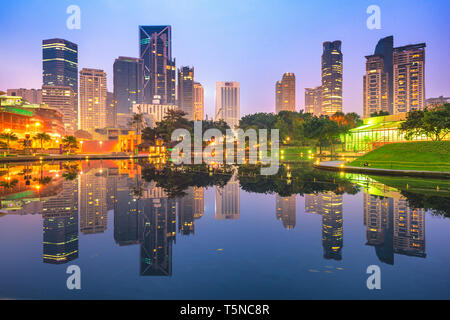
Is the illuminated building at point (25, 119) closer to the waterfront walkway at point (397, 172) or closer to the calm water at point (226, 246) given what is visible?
the calm water at point (226, 246)

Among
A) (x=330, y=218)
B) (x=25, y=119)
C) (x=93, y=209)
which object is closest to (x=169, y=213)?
(x=93, y=209)

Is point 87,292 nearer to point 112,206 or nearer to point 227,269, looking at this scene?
point 227,269

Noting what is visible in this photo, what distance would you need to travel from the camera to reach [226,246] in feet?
26.3

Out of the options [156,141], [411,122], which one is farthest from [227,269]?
[156,141]

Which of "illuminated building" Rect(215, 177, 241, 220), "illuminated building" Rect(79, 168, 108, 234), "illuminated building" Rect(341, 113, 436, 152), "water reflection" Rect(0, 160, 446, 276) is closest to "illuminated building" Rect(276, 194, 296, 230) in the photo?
"water reflection" Rect(0, 160, 446, 276)

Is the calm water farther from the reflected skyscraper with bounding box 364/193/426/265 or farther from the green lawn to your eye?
the green lawn

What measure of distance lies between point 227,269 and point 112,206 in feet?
29.8

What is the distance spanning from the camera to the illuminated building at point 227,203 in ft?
39.1

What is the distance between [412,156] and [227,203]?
85.8ft

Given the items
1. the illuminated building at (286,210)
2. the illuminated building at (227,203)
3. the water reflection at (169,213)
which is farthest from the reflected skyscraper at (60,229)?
the illuminated building at (286,210)

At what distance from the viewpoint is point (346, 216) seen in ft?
37.1

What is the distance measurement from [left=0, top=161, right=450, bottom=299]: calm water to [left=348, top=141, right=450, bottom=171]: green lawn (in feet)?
44.8

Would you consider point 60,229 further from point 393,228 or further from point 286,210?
point 393,228
